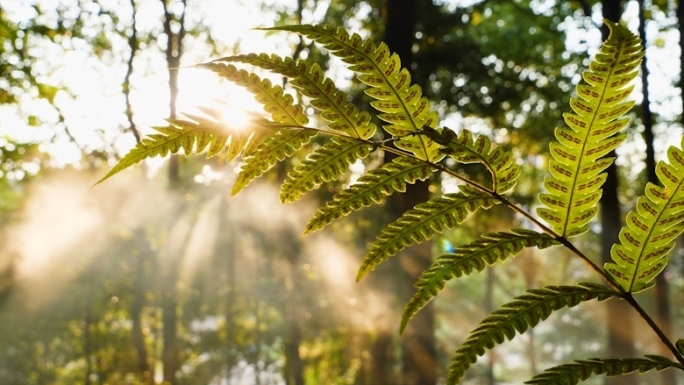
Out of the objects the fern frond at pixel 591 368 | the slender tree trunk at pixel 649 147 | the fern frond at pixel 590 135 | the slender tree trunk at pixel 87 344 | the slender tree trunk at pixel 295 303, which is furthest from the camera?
the slender tree trunk at pixel 87 344

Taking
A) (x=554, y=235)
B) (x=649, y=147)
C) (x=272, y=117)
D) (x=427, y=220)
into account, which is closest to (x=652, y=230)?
(x=554, y=235)

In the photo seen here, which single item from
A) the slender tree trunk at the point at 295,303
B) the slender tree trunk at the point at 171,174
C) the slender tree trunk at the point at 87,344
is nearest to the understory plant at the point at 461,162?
the slender tree trunk at the point at 171,174

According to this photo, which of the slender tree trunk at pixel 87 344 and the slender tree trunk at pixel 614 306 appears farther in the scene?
the slender tree trunk at pixel 87 344

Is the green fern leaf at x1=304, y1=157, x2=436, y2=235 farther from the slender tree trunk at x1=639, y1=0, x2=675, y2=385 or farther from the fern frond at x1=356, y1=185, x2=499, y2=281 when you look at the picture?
the slender tree trunk at x1=639, y1=0, x2=675, y2=385

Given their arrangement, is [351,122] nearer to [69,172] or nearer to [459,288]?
[69,172]

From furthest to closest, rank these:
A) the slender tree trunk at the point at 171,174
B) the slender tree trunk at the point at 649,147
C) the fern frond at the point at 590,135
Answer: the slender tree trunk at the point at 171,174
the slender tree trunk at the point at 649,147
the fern frond at the point at 590,135

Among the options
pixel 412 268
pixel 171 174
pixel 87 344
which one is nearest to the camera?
pixel 412 268

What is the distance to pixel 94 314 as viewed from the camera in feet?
74.3

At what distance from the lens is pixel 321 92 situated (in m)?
0.89

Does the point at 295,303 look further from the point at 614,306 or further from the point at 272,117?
the point at 272,117

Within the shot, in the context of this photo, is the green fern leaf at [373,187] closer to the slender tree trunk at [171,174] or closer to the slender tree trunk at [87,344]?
the slender tree trunk at [171,174]

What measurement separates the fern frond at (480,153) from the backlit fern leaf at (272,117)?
0.26 metres

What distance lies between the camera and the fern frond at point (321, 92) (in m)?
0.85

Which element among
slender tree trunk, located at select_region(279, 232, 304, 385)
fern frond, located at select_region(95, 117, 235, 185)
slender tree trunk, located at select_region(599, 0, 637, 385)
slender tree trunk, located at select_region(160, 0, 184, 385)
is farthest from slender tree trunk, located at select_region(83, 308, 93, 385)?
fern frond, located at select_region(95, 117, 235, 185)
